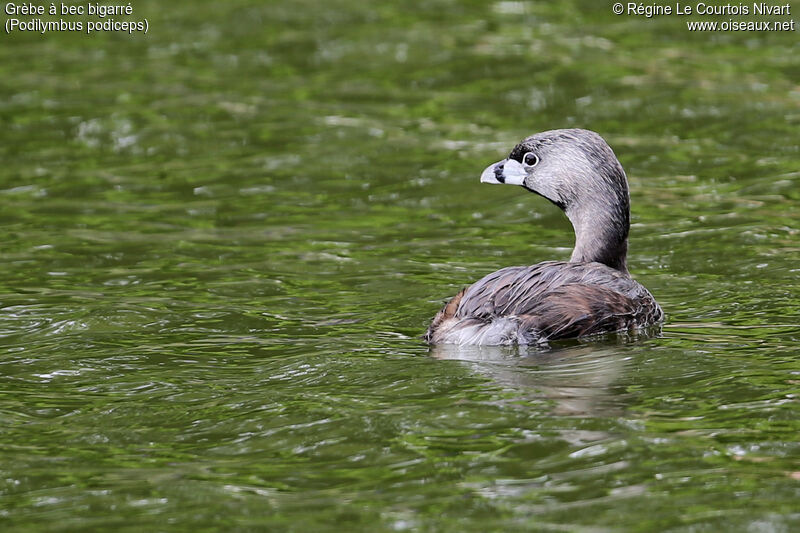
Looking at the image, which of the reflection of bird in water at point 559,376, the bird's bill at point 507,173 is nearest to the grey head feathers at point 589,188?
the bird's bill at point 507,173

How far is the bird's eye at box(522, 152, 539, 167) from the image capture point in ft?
27.8

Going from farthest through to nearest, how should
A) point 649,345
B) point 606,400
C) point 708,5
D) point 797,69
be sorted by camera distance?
point 708,5, point 797,69, point 649,345, point 606,400

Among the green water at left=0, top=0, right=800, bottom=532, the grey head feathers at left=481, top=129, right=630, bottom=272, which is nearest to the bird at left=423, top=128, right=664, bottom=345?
the grey head feathers at left=481, top=129, right=630, bottom=272

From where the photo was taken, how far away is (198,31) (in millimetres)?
17594

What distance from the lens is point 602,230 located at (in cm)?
830

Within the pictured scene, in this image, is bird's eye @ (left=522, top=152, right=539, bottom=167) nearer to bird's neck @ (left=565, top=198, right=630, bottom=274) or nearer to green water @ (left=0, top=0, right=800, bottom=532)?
bird's neck @ (left=565, top=198, right=630, bottom=274)

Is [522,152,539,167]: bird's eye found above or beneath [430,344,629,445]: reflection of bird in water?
above

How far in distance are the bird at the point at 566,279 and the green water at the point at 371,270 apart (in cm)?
18

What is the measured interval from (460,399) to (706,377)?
1.26 metres

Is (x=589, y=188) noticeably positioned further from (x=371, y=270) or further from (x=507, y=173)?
(x=371, y=270)

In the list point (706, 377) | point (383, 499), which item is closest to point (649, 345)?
point (706, 377)

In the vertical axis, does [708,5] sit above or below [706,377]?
above

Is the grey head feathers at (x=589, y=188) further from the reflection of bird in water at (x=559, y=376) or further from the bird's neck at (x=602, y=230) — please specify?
the reflection of bird in water at (x=559, y=376)

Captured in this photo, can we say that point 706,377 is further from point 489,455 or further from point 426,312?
point 426,312
